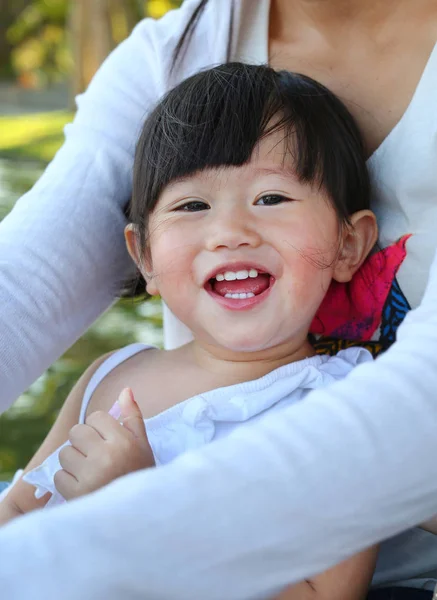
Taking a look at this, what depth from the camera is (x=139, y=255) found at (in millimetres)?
1564

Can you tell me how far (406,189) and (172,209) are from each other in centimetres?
36

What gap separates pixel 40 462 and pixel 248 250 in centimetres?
49

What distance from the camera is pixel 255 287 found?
139 cm

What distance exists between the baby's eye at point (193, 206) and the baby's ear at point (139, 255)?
120 millimetres

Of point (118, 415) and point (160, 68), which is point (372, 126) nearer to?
point (160, 68)

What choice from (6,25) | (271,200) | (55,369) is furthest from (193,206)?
(6,25)

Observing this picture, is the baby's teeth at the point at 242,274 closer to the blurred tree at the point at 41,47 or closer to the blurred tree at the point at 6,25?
the blurred tree at the point at 41,47

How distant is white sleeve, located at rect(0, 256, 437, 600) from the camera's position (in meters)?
0.69

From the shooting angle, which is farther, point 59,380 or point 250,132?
point 59,380

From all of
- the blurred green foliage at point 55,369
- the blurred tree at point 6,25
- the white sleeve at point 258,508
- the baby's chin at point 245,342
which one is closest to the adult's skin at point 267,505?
the white sleeve at point 258,508

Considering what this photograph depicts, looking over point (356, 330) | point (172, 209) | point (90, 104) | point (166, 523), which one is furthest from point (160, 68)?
point (166, 523)

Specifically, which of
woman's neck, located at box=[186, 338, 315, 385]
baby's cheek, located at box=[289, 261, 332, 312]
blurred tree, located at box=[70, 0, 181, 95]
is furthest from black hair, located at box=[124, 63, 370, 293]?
blurred tree, located at box=[70, 0, 181, 95]

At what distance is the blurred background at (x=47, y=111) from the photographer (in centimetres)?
305

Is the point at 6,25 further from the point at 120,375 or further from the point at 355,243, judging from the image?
the point at 355,243
